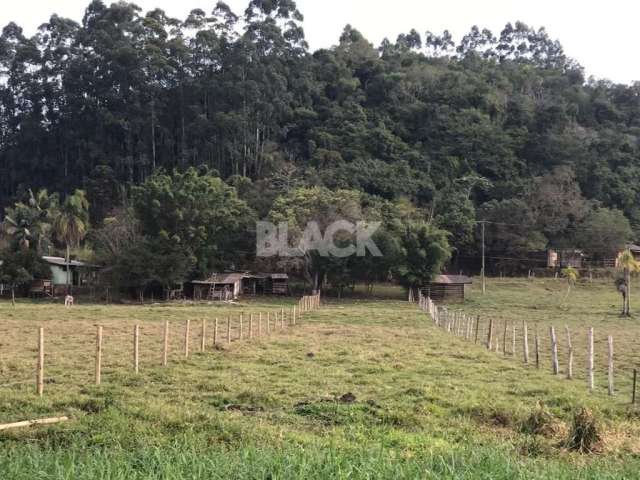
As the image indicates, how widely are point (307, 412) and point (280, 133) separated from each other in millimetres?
73466

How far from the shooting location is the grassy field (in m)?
6.17

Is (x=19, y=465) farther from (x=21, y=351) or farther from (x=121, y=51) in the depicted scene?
(x=121, y=51)

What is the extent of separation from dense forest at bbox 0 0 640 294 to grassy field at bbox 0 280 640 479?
47.8m

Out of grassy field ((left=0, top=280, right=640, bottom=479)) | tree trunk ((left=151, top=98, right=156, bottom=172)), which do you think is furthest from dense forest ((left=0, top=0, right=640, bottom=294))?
grassy field ((left=0, top=280, right=640, bottom=479))

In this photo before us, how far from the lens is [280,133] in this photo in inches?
3228

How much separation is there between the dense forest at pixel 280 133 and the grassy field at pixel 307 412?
47.8 m

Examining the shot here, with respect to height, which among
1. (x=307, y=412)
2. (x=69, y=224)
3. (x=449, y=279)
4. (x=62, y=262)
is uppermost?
(x=69, y=224)

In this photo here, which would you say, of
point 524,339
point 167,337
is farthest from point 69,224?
point 524,339

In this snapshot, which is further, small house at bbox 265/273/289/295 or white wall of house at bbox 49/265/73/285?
small house at bbox 265/273/289/295

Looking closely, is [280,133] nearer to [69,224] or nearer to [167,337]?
[69,224]

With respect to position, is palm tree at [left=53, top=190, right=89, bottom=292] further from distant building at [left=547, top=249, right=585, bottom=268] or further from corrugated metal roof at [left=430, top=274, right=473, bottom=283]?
distant building at [left=547, top=249, right=585, bottom=268]

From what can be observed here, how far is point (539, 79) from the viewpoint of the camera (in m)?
106

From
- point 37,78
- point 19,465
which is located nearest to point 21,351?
point 19,465

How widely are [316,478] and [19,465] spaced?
9.13ft
